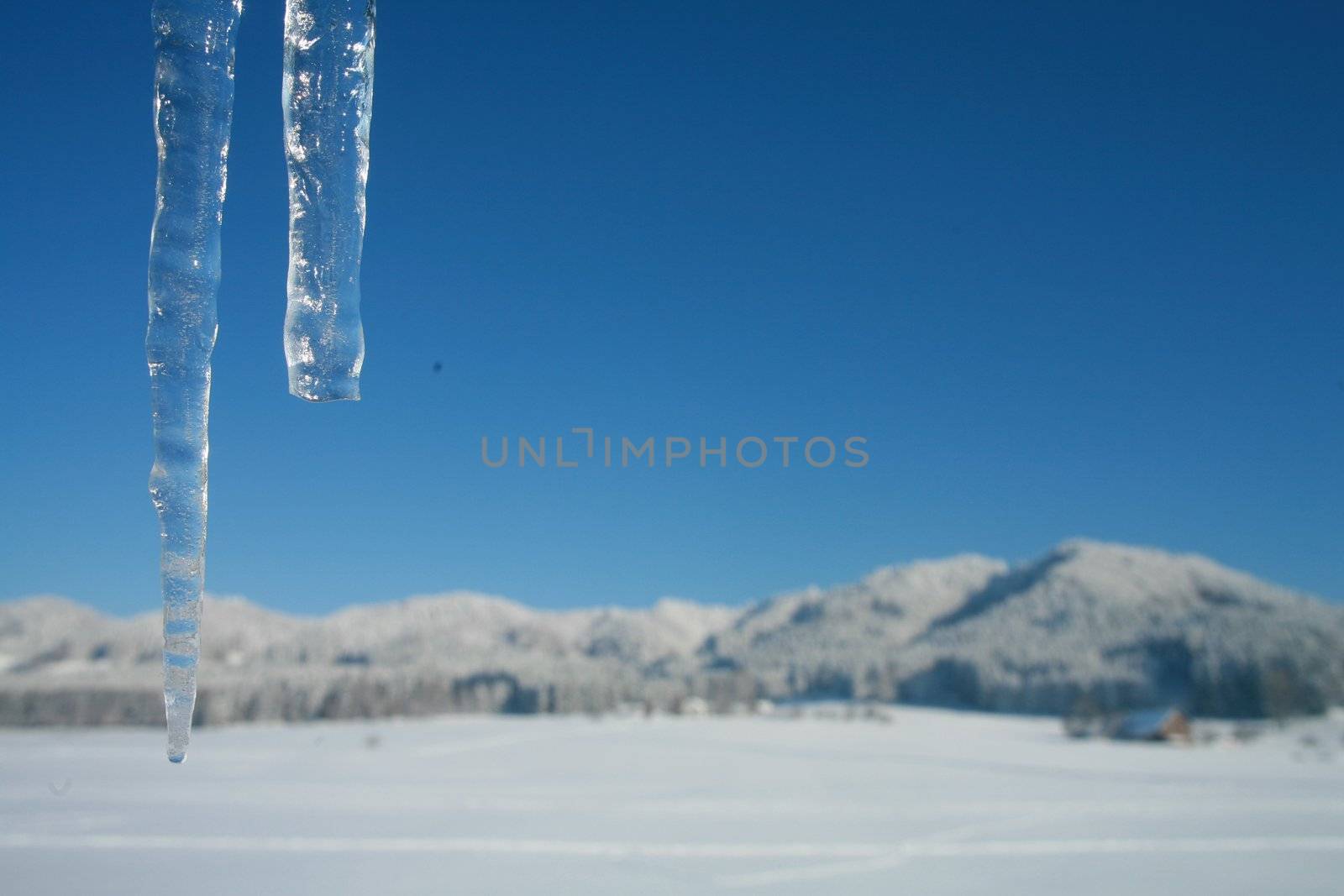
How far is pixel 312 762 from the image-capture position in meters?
12.1

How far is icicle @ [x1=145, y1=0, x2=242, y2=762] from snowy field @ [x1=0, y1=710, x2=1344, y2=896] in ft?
13.5

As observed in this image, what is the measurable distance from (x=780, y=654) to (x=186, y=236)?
56444 millimetres

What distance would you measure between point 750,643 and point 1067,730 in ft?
141

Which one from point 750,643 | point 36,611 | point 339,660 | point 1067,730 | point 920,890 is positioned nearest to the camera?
point 920,890

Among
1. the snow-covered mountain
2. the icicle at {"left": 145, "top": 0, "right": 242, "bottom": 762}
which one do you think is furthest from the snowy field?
the icicle at {"left": 145, "top": 0, "right": 242, "bottom": 762}

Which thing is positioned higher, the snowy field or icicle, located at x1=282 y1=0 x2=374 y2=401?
icicle, located at x1=282 y1=0 x2=374 y2=401

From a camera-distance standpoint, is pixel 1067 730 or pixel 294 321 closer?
pixel 294 321

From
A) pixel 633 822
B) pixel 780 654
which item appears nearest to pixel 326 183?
pixel 633 822

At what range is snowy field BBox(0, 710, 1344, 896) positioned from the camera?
521cm

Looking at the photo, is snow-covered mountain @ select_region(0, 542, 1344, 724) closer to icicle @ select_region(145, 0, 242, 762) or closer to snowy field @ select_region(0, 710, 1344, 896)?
snowy field @ select_region(0, 710, 1344, 896)

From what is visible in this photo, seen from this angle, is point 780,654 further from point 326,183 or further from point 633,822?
point 326,183

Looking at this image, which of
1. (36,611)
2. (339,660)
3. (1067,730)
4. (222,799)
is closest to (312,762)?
(222,799)

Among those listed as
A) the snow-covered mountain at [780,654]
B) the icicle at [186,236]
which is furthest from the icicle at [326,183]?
the snow-covered mountain at [780,654]

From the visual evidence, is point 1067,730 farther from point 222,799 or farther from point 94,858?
point 94,858
